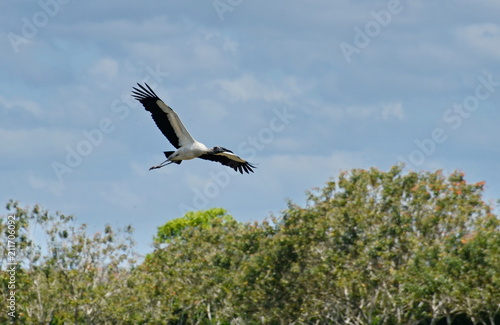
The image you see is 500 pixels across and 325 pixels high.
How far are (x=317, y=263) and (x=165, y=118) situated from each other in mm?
9586

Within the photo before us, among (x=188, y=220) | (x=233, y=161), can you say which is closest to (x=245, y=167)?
(x=233, y=161)

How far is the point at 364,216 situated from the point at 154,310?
839cm

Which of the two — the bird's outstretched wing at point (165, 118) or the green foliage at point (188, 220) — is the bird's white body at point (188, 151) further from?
the green foliage at point (188, 220)

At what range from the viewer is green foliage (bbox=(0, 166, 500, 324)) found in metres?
27.5

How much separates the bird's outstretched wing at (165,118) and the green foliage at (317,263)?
775 cm

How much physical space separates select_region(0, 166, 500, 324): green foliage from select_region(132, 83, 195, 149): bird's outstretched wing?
25.4ft

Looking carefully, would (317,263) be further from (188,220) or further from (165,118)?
(188,220)

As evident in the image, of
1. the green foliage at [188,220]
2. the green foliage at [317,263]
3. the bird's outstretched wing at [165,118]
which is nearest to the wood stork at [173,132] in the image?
the bird's outstretched wing at [165,118]

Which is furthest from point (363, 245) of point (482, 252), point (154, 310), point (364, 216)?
point (154, 310)

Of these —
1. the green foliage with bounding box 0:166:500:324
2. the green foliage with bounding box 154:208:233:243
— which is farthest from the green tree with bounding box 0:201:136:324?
the green foliage with bounding box 154:208:233:243

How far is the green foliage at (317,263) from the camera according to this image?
2747 cm

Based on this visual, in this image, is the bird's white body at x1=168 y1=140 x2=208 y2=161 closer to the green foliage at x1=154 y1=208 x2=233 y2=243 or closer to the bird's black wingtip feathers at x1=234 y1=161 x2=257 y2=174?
the bird's black wingtip feathers at x1=234 y1=161 x2=257 y2=174

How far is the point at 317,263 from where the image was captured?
2812 centimetres

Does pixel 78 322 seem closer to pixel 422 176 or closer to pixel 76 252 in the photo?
pixel 76 252
